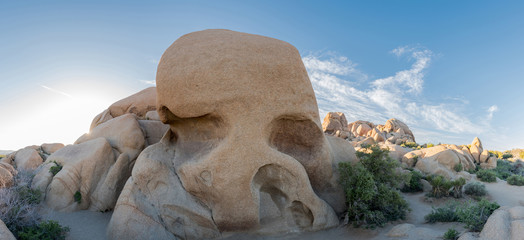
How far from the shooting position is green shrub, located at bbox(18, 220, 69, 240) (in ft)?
30.6

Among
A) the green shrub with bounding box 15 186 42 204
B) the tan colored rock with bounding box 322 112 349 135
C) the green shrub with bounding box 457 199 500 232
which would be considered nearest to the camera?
the green shrub with bounding box 457 199 500 232

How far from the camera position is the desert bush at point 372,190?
470 inches

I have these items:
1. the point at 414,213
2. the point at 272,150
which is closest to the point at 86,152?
the point at 272,150

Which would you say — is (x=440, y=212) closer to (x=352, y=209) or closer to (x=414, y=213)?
(x=414, y=213)

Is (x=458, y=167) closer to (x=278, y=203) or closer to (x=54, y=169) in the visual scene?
(x=278, y=203)

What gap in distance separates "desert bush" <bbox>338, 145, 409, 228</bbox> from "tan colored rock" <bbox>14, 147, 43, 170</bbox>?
1870 centimetres

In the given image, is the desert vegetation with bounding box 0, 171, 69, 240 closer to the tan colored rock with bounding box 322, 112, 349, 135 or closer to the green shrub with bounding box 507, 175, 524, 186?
the green shrub with bounding box 507, 175, 524, 186

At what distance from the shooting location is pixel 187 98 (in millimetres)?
10656

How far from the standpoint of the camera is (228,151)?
10703 millimetres

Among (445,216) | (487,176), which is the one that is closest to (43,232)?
(445,216)

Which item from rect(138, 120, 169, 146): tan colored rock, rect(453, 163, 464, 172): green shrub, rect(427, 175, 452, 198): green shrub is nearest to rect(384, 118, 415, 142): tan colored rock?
rect(453, 163, 464, 172): green shrub

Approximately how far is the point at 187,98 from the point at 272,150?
395 centimetres

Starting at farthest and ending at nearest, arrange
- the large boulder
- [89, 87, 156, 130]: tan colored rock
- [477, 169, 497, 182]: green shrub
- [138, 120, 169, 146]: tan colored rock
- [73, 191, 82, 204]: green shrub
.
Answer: the large boulder, [89, 87, 156, 130]: tan colored rock, [477, 169, 497, 182]: green shrub, [138, 120, 169, 146]: tan colored rock, [73, 191, 82, 204]: green shrub

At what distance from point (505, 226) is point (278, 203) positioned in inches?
296
